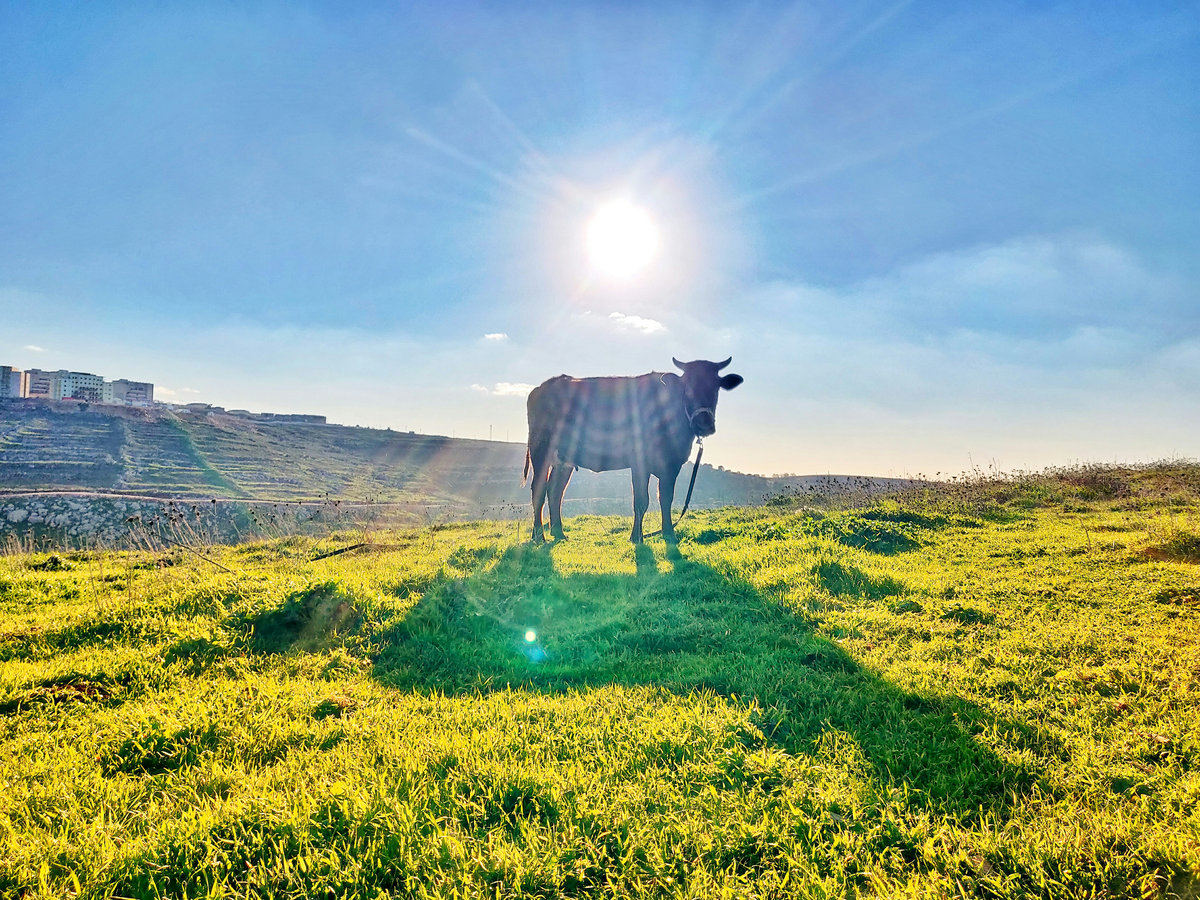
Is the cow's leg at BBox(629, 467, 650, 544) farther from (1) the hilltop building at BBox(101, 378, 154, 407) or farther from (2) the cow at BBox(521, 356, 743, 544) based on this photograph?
(1) the hilltop building at BBox(101, 378, 154, 407)

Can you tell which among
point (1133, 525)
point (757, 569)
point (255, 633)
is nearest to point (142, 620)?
point (255, 633)

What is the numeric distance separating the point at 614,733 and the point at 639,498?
7.69 metres

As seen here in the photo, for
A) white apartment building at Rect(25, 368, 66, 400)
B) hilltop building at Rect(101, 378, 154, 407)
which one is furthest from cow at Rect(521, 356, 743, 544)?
white apartment building at Rect(25, 368, 66, 400)

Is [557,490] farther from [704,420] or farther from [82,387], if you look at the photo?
[82,387]

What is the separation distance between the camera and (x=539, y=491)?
12078 mm

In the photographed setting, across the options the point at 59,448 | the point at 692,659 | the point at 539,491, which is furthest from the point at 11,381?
the point at 692,659

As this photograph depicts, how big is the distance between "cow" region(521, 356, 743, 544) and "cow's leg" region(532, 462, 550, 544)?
0.02 metres

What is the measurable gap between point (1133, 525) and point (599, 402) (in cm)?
986

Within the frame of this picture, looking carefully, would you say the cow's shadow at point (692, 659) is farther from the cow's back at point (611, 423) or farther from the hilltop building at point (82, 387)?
the hilltop building at point (82, 387)

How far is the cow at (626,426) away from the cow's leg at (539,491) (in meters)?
0.02

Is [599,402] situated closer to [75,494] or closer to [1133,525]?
[1133,525]

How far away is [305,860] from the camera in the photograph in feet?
8.43

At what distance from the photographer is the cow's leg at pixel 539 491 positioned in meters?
11.9

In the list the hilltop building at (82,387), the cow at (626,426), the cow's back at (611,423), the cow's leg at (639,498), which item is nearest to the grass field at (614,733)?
the cow's leg at (639,498)
